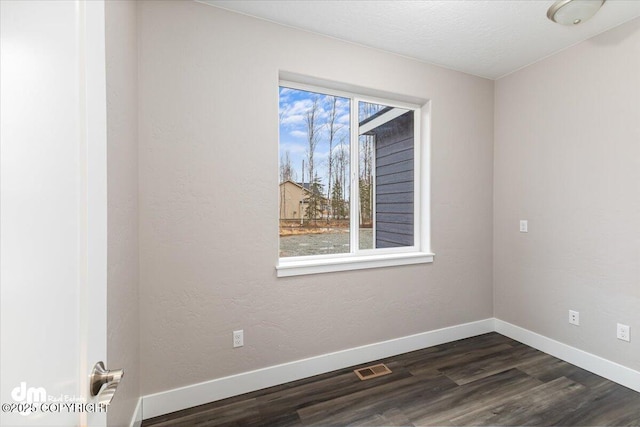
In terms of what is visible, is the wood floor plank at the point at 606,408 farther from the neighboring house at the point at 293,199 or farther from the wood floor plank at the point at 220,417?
the neighboring house at the point at 293,199

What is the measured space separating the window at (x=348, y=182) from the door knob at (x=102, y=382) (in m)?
1.54

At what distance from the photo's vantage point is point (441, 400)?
6.48 feet

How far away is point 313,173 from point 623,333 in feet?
8.62

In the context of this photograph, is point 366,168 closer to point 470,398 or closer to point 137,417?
point 470,398

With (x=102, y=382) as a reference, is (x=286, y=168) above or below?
above

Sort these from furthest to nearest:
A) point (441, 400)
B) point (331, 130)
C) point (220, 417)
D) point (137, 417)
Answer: point (331, 130), point (441, 400), point (220, 417), point (137, 417)

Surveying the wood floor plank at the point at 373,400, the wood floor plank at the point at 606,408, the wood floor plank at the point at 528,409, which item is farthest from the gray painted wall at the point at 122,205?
the wood floor plank at the point at 606,408

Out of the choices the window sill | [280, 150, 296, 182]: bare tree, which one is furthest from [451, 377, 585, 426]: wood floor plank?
[280, 150, 296, 182]: bare tree

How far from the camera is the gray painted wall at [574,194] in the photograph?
2127 mm

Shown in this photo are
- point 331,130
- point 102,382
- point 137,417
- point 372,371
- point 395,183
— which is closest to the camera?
point 102,382

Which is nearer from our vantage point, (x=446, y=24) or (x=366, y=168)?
(x=446, y=24)

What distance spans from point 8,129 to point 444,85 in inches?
122

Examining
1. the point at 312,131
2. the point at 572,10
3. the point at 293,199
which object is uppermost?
the point at 572,10

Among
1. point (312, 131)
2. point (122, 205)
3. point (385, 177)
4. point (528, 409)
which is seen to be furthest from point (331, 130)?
point (528, 409)
